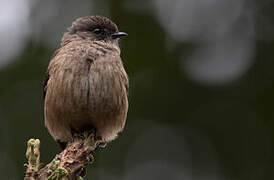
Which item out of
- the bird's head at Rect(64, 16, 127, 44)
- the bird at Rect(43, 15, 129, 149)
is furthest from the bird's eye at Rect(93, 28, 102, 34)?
the bird at Rect(43, 15, 129, 149)

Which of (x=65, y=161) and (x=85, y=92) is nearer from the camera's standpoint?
(x=65, y=161)

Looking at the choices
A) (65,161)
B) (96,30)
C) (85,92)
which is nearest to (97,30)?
(96,30)

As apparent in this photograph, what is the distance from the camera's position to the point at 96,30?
8859 mm

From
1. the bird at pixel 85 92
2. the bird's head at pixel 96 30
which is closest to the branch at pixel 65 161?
the bird at pixel 85 92

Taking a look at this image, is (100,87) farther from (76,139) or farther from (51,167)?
(51,167)

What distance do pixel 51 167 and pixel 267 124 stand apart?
557cm

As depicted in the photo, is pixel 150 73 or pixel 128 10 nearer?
pixel 150 73

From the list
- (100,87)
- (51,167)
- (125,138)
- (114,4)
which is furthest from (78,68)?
(125,138)

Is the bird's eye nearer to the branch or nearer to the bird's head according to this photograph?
the bird's head

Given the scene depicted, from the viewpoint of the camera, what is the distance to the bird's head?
878cm

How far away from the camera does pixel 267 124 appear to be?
1050 cm

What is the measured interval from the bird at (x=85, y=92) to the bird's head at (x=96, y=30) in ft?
1.17

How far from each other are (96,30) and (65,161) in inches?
118

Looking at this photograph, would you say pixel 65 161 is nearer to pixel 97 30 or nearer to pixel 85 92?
pixel 85 92
